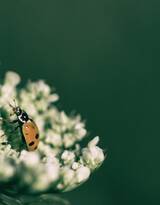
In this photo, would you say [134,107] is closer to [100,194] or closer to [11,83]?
[100,194]

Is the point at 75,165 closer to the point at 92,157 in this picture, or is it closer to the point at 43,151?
the point at 92,157

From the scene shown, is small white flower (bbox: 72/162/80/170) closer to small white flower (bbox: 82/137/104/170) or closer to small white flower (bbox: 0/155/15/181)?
small white flower (bbox: 82/137/104/170)

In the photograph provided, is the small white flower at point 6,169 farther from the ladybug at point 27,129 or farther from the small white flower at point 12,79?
the small white flower at point 12,79

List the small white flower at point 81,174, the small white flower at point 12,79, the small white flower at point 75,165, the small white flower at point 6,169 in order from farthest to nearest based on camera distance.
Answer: the small white flower at point 12,79 → the small white flower at point 75,165 → the small white flower at point 81,174 → the small white flower at point 6,169

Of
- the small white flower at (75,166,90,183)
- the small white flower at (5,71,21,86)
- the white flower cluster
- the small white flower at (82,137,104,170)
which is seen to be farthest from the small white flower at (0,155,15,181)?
the small white flower at (5,71,21,86)

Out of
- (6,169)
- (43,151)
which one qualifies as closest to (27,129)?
(43,151)

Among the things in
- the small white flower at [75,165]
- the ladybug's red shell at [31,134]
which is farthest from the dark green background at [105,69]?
the small white flower at [75,165]

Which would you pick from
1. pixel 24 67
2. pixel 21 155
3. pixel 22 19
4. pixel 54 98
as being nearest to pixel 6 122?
pixel 21 155

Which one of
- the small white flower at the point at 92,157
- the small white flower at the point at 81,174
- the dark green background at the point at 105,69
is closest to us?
the small white flower at the point at 81,174
